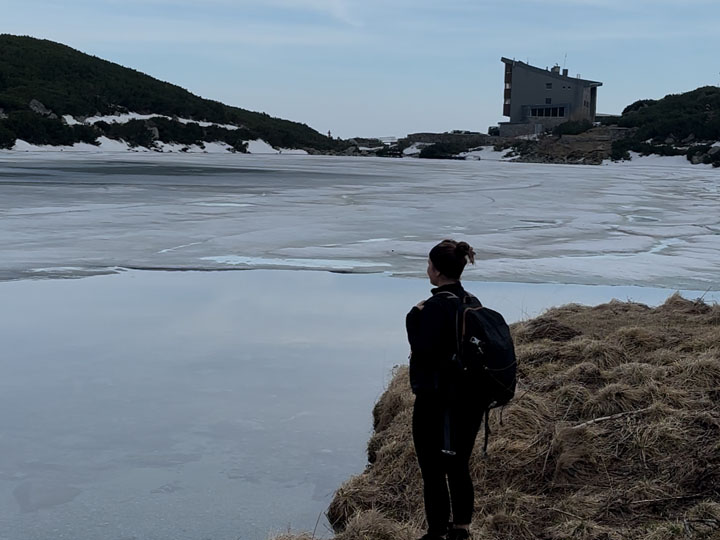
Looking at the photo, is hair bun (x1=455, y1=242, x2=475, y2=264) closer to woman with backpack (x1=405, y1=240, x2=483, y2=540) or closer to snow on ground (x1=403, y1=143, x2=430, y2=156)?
woman with backpack (x1=405, y1=240, x2=483, y2=540)

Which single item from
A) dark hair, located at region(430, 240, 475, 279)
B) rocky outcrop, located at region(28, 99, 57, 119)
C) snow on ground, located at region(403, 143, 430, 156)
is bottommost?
snow on ground, located at region(403, 143, 430, 156)

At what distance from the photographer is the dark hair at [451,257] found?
3.75 meters

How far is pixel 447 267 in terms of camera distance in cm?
377

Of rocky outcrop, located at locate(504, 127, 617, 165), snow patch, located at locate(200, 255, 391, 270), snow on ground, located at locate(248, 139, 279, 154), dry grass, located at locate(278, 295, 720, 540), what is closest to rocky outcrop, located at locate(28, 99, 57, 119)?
snow on ground, located at locate(248, 139, 279, 154)

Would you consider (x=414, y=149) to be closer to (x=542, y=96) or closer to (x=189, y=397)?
(x=542, y=96)

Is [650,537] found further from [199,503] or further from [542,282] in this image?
[542,282]

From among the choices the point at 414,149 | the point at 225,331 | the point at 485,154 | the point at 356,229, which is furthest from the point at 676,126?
the point at 225,331

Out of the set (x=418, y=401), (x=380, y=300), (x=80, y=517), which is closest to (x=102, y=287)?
Result: (x=380, y=300)

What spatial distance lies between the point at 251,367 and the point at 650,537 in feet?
12.3

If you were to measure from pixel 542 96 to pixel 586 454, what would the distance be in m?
89.9

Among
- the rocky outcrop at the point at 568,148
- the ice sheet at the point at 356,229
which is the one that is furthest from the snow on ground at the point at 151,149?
Answer: the ice sheet at the point at 356,229

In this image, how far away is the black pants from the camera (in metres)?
3.72

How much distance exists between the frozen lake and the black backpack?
4.48ft

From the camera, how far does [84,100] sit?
8975 cm
